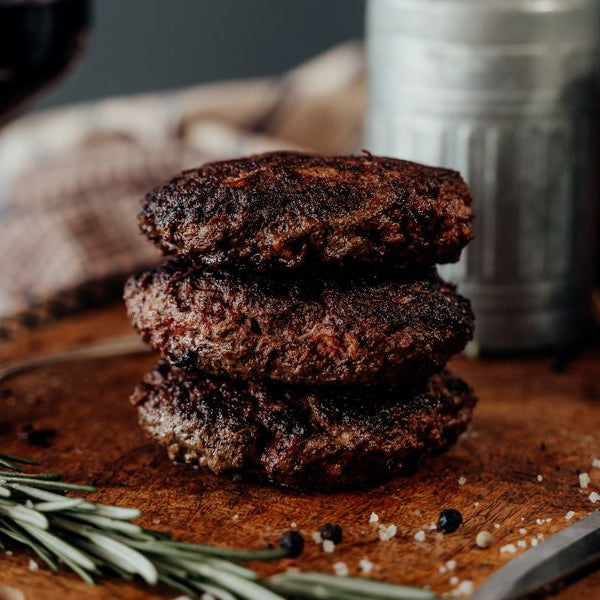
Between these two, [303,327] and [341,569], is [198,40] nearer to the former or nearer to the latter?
[303,327]

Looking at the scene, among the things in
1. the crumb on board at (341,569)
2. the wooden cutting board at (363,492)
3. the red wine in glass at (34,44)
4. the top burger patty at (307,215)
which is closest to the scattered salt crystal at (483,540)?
the wooden cutting board at (363,492)

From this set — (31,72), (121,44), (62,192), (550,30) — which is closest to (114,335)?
(31,72)

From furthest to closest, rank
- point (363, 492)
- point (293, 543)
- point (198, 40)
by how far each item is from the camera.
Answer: point (198, 40) → point (363, 492) → point (293, 543)

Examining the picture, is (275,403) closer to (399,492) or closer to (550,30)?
(399,492)

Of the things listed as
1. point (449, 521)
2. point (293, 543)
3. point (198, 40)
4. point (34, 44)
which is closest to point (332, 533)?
point (293, 543)

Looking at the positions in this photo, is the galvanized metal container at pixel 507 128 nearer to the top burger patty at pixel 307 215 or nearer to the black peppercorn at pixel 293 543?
the top burger patty at pixel 307 215

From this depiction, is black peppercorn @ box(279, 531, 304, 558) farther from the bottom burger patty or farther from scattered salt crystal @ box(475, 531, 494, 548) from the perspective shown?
scattered salt crystal @ box(475, 531, 494, 548)
